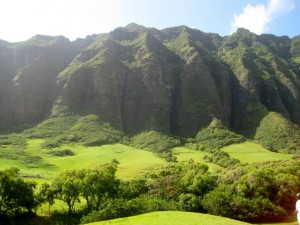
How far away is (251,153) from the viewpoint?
535 ft

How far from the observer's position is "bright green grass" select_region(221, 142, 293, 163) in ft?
491

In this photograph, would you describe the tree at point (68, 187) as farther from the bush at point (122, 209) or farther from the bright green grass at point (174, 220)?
the bright green grass at point (174, 220)

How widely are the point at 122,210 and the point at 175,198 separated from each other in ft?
48.8

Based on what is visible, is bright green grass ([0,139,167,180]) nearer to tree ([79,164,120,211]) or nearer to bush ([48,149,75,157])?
bush ([48,149,75,157])

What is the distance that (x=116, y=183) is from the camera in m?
73.8

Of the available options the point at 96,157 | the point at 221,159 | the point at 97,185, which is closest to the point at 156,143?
the point at 96,157

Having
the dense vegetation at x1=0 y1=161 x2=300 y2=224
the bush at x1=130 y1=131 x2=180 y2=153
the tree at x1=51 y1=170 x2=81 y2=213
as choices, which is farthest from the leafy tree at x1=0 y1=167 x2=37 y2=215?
the bush at x1=130 y1=131 x2=180 y2=153

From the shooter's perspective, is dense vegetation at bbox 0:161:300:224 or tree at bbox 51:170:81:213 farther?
tree at bbox 51:170:81:213

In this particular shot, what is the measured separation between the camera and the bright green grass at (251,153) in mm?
149688

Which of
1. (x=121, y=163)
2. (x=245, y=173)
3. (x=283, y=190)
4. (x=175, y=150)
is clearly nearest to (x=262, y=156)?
(x=175, y=150)

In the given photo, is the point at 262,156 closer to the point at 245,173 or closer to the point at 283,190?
the point at 245,173

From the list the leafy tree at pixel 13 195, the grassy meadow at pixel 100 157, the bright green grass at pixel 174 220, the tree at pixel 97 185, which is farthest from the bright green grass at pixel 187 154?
the bright green grass at pixel 174 220

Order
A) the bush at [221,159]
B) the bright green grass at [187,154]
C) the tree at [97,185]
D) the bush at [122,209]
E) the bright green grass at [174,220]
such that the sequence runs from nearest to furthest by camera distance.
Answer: the bright green grass at [174,220]
the bush at [122,209]
the tree at [97,185]
the bush at [221,159]
the bright green grass at [187,154]

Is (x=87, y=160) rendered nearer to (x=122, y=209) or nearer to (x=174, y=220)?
(x=122, y=209)
